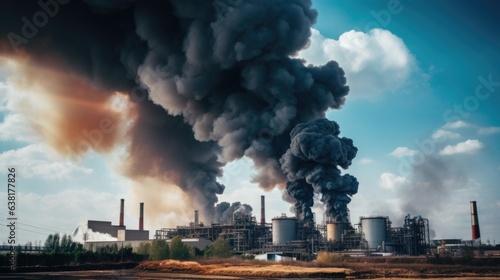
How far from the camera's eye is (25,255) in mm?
68000

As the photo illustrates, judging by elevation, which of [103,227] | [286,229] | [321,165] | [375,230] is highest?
[321,165]

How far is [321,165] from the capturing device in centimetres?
8719

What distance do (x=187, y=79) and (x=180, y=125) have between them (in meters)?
23.6

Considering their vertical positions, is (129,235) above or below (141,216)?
below

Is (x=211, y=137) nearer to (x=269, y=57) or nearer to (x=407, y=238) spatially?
(x=269, y=57)

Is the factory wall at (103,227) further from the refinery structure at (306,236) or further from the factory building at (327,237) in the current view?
the factory building at (327,237)

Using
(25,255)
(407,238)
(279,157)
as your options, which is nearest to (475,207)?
(407,238)

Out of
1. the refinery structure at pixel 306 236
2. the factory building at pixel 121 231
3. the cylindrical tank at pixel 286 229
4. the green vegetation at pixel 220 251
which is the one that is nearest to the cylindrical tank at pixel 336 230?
the refinery structure at pixel 306 236

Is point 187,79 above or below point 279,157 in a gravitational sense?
above

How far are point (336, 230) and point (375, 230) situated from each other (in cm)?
774

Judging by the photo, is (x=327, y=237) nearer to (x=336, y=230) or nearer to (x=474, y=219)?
(x=336, y=230)

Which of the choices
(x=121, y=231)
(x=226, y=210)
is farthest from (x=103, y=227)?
(x=226, y=210)

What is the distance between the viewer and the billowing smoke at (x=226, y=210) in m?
111

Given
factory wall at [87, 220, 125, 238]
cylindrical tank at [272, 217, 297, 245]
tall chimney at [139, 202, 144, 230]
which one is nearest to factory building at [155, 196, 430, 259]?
cylindrical tank at [272, 217, 297, 245]
